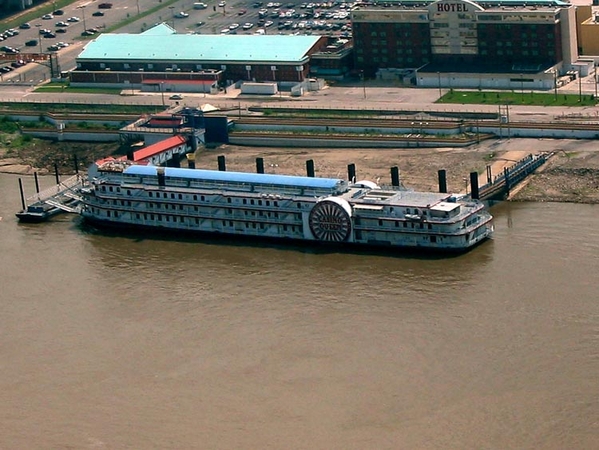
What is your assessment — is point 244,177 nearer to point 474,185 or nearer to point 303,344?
point 474,185

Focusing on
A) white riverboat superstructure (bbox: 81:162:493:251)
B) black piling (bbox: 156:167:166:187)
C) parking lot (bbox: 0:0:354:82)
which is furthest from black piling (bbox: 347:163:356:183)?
parking lot (bbox: 0:0:354:82)

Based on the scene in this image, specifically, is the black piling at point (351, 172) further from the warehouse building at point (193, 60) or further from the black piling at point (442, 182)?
the warehouse building at point (193, 60)

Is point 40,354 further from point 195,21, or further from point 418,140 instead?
point 195,21

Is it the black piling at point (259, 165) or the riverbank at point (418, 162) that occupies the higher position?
the black piling at point (259, 165)

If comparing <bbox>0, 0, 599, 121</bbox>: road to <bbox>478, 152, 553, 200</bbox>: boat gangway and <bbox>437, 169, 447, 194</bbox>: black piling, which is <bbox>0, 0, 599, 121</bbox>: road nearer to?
<bbox>478, 152, 553, 200</bbox>: boat gangway

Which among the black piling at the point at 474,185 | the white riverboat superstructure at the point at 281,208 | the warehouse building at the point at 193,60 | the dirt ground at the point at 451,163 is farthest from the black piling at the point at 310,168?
the warehouse building at the point at 193,60

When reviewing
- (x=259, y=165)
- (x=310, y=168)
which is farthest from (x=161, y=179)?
(x=310, y=168)
